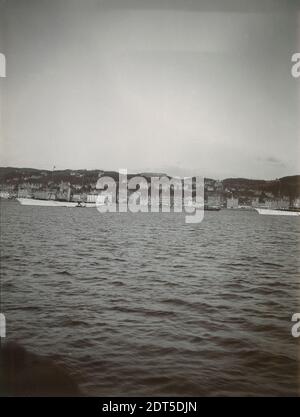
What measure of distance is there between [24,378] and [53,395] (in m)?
0.34

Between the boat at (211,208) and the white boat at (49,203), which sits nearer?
the boat at (211,208)

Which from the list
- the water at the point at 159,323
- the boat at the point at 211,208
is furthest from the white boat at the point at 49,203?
the water at the point at 159,323

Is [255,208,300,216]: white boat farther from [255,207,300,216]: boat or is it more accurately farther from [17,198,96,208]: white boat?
[17,198,96,208]: white boat

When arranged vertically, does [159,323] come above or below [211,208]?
below

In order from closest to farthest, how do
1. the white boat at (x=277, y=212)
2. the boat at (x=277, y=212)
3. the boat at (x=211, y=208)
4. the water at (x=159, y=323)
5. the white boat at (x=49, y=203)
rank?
the water at (x=159, y=323) → the boat at (x=277, y=212) → the white boat at (x=277, y=212) → the boat at (x=211, y=208) → the white boat at (x=49, y=203)

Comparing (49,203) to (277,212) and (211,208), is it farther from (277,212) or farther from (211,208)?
(277,212)

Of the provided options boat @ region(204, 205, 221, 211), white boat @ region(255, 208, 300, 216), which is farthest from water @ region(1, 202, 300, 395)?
boat @ region(204, 205, 221, 211)

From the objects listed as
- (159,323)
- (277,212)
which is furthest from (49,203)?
(159,323)

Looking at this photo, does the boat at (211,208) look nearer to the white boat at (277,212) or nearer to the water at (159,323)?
the white boat at (277,212)

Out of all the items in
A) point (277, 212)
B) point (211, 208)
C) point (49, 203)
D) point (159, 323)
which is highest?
point (49, 203)

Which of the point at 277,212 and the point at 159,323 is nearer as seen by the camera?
the point at 159,323
